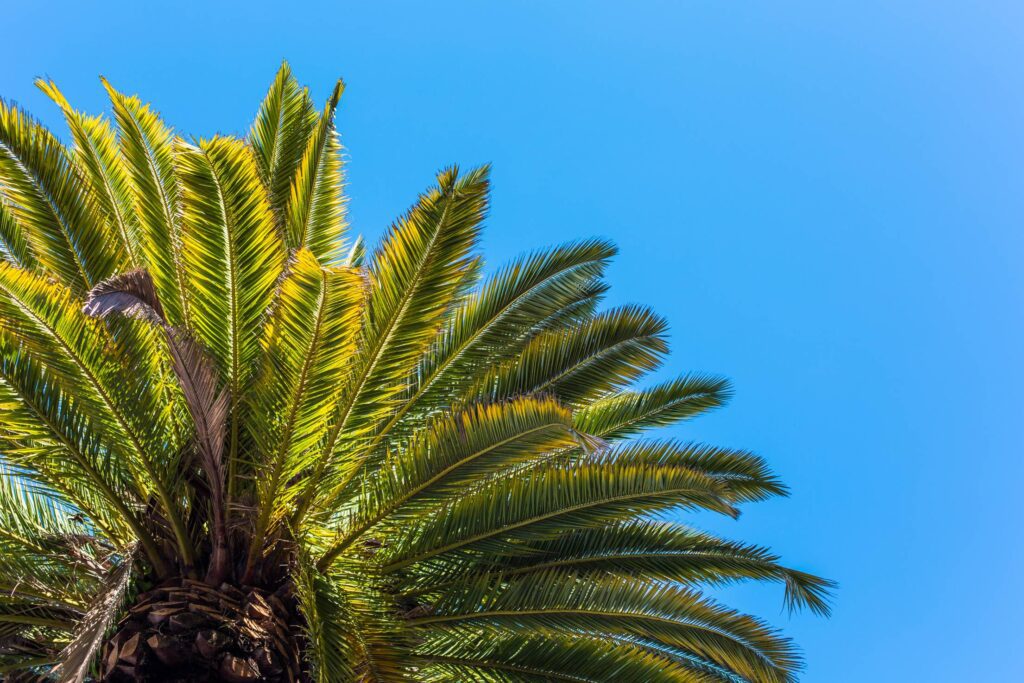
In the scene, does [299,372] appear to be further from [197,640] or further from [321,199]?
[321,199]

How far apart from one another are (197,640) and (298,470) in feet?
4.26

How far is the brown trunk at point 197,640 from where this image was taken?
22.3 feet

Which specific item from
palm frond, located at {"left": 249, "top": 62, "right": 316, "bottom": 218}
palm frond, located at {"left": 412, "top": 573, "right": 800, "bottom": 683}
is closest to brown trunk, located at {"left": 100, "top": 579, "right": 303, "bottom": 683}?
palm frond, located at {"left": 412, "top": 573, "right": 800, "bottom": 683}

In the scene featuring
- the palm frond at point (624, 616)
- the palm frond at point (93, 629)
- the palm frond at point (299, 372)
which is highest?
the palm frond at point (299, 372)

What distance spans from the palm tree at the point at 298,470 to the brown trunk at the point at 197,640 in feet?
0.06

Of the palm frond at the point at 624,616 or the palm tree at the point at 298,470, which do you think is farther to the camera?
the palm frond at the point at 624,616

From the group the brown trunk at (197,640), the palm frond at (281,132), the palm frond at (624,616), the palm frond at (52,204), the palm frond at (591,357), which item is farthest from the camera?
the palm frond at (281,132)

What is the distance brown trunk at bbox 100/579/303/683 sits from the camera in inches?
268

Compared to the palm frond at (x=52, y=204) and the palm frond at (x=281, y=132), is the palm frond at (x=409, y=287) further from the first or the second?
the palm frond at (x=281, y=132)

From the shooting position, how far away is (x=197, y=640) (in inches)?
268

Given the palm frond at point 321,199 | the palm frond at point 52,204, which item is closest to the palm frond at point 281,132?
the palm frond at point 321,199

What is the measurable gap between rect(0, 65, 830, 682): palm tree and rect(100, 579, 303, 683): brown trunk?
17 mm

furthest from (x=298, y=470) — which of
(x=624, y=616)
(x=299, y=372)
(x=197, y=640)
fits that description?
(x=624, y=616)

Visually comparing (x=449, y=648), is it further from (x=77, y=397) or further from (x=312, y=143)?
(x=312, y=143)
